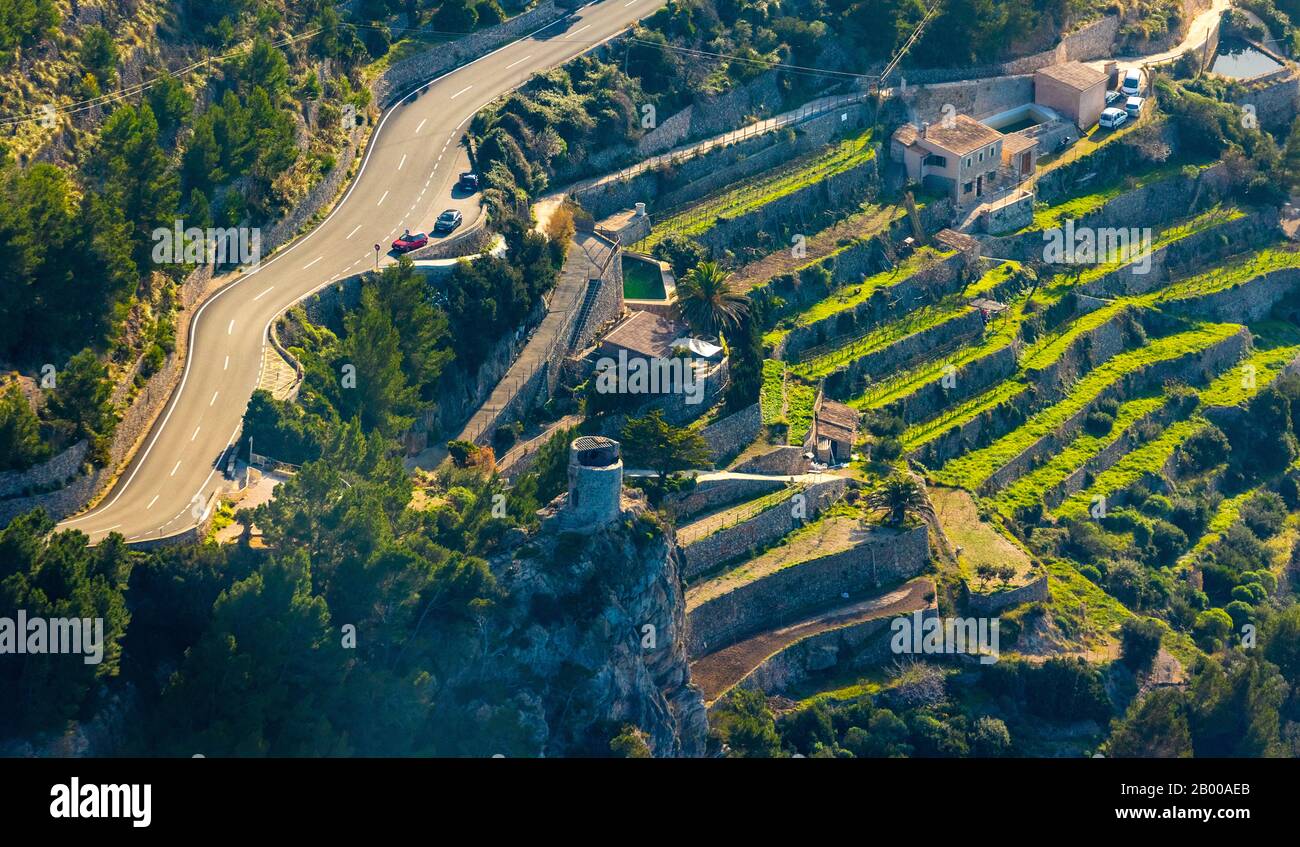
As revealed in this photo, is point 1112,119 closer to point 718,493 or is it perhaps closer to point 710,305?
point 710,305

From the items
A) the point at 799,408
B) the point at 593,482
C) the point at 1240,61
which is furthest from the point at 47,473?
the point at 1240,61

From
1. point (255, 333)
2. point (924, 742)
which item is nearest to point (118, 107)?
point (255, 333)

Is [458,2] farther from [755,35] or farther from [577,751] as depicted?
[577,751]

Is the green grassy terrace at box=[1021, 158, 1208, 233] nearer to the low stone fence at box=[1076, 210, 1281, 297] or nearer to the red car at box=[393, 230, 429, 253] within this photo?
the low stone fence at box=[1076, 210, 1281, 297]

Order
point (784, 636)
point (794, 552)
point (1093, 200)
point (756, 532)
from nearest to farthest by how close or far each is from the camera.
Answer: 1. point (784, 636)
2. point (756, 532)
3. point (794, 552)
4. point (1093, 200)

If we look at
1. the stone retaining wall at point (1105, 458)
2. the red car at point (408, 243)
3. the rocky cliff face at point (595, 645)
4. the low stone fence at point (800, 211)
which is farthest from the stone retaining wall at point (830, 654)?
the red car at point (408, 243)

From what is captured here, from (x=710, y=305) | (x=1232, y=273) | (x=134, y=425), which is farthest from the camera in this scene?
(x=1232, y=273)
